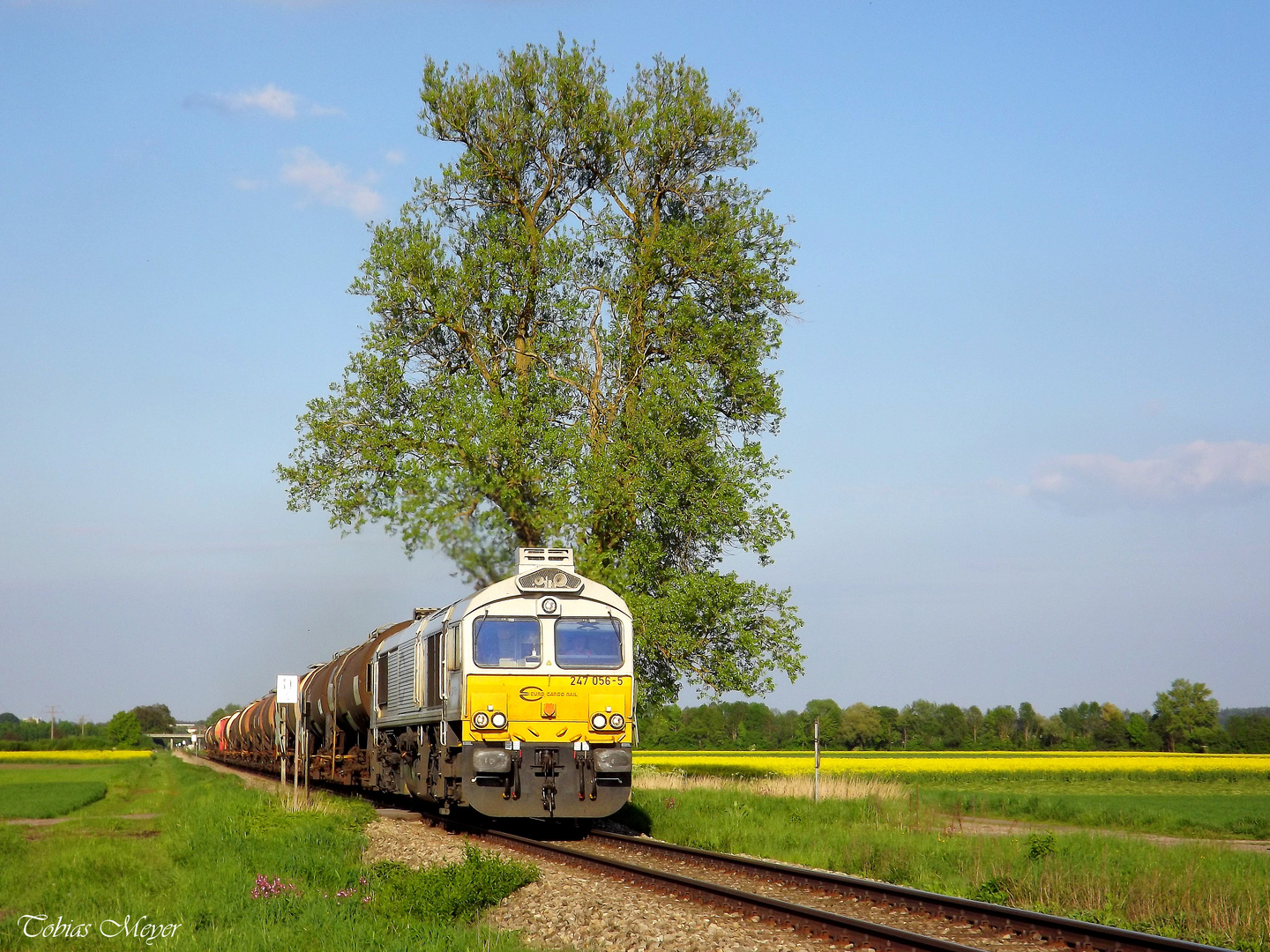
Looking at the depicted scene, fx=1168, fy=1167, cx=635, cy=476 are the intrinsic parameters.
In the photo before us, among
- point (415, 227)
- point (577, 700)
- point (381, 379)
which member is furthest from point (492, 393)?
point (577, 700)

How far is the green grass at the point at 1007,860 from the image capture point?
11.4 metres

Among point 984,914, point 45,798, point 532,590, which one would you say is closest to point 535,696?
point 532,590

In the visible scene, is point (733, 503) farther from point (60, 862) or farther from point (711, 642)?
point (60, 862)

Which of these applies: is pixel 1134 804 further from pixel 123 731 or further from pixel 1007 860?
pixel 123 731

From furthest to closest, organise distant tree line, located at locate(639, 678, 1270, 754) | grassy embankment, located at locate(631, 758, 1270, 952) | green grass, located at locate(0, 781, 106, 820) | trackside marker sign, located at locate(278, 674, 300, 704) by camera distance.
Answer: distant tree line, located at locate(639, 678, 1270, 754), green grass, located at locate(0, 781, 106, 820), trackside marker sign, located at locate(278, 674, 300, 704), grassy embankment, located at locate(631, 758, 1270, 952)

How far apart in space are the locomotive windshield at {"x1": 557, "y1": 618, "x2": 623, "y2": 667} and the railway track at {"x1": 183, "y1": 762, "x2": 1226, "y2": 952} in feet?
9.19

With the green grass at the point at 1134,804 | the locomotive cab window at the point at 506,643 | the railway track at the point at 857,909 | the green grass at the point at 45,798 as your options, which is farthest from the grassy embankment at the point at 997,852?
the green grass at the point at 45,798

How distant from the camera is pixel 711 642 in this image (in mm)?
28469

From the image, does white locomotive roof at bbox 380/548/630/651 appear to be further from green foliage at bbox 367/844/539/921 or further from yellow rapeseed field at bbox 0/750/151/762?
yellow rapeseed field at bbox 0/750/151/762

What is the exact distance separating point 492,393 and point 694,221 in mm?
7616

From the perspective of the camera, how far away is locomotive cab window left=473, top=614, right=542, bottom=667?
17641 mm

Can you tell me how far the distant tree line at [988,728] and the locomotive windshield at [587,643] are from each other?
71070 mm

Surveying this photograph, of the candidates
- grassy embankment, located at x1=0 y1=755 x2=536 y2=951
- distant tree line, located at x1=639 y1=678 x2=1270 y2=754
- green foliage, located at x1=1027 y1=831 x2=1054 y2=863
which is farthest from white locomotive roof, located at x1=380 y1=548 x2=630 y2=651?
distant tree line, located at x1=639 y1=678 x2=1270 y2=754

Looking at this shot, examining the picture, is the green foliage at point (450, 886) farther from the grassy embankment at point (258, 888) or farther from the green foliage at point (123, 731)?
the green foliage at point (123, 731)
